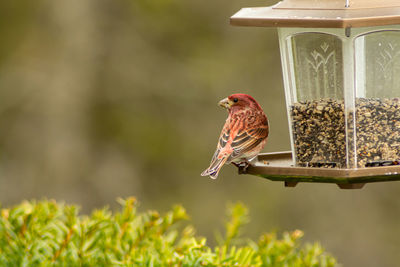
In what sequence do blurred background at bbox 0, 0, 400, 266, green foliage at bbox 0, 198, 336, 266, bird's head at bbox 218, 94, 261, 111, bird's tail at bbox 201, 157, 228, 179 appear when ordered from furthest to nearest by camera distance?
blurred background at bbox 0, 0, 400, 266 → bird's head at bbox 218, 94, 261, 111 → bird's tail at bbox 201, 157, 228, 179 → green foliage at bbox 0, 198, 336, 266

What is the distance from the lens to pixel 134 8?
9.97m

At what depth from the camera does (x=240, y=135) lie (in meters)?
4.61

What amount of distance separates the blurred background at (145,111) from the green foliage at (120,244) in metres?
6.11

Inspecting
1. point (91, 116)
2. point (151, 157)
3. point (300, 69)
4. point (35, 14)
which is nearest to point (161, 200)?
point (151, 157)

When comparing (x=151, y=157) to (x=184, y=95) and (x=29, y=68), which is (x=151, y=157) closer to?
(x=184, y=95)

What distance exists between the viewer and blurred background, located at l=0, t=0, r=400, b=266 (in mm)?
9828

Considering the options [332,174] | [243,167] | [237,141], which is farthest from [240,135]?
[332,174]

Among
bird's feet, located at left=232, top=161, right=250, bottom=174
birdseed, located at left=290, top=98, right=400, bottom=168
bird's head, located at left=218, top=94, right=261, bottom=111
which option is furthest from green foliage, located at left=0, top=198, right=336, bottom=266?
bird's head, located at left=218, top=94, right=261, bottom=111

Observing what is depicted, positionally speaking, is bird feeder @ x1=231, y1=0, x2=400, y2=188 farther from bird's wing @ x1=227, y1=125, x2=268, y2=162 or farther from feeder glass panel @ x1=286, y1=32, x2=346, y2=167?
bird's wing @ x1=227, y1=125, x2=268, y2=162

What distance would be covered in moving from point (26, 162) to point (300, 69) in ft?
21.6

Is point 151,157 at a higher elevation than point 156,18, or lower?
lower

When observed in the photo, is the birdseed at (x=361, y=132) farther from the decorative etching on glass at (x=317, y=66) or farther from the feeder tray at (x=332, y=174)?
the feeder tray at (x=332, y=174)

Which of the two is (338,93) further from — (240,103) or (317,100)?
(240,103)

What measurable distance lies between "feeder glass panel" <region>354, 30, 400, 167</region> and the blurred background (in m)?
5.89
